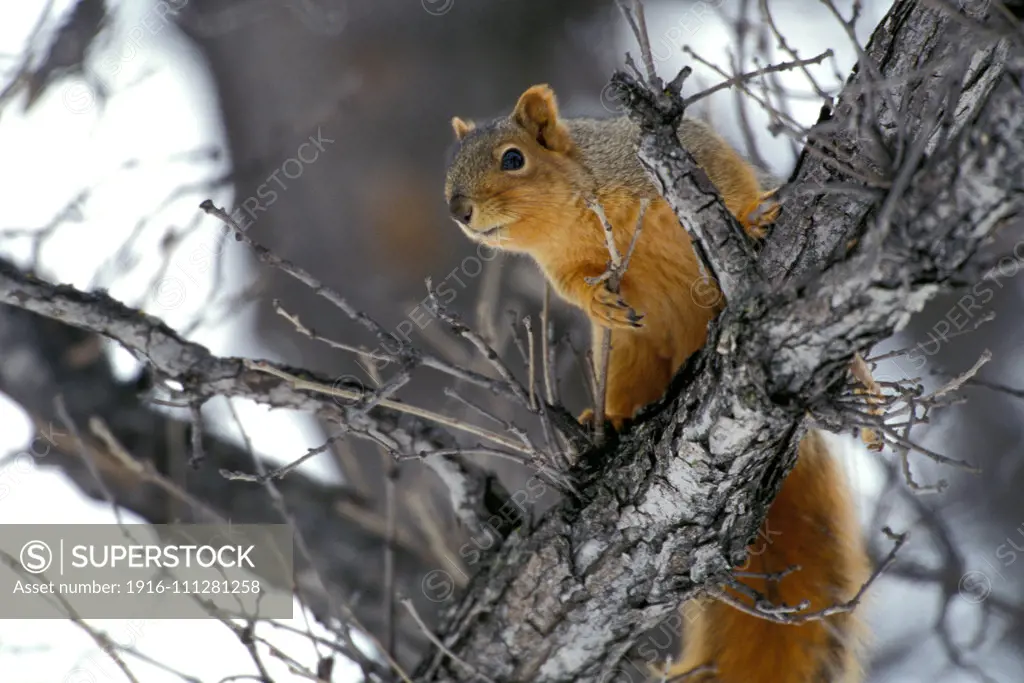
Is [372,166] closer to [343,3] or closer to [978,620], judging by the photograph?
[343,3]

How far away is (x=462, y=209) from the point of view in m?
2.68

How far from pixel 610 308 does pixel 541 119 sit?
0.71 metres

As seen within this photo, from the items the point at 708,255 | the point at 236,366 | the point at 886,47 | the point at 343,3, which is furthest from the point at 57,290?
the point at 343,3

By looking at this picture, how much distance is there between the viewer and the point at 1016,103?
1.25 m

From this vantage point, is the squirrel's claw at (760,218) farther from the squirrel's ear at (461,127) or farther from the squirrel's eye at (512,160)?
the squirrel's ear at (461,127)

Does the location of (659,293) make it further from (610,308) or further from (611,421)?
(611,421)

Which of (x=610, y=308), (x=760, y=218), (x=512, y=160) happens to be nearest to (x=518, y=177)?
(x=512, y=160)

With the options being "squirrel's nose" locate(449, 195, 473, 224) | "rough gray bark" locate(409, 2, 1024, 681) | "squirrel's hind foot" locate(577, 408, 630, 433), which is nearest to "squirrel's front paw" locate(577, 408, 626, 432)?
"squirrel's hind foot" locate(577, 408, 630, 433)

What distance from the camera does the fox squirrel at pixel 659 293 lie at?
2.53 m

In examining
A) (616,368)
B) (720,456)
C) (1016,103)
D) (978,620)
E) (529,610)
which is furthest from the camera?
(978,620)

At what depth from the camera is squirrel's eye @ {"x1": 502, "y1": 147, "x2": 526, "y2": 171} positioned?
2.78 metres

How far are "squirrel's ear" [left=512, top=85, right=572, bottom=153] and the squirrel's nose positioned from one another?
1.16 feet

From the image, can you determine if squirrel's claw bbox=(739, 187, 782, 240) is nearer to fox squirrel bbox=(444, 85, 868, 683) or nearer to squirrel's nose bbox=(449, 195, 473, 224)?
fox squirrel bbox=(444, 85, 868, 683)

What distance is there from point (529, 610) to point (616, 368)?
1024 mm
